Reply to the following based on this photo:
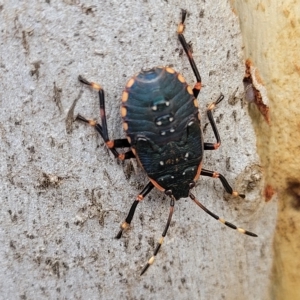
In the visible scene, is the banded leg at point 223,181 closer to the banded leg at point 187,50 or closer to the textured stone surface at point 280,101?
the textured stone surface at point 280,101

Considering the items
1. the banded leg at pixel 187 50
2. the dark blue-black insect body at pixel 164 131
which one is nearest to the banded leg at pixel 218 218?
the dark blue-black insect body at pixel 164 131

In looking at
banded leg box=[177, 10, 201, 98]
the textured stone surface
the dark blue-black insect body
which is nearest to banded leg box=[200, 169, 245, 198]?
the dark blue-black insect body

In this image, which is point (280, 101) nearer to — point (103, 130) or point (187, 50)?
point (187, 50)

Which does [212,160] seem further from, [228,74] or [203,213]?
[228,74]

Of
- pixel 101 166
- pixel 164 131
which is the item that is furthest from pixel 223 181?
pixel 101 166

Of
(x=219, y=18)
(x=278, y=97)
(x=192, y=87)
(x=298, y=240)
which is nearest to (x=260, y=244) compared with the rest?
(x=298, y=240)

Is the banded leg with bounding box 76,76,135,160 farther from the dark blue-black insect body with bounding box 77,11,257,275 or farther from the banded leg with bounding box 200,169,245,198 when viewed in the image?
the banded leg with bounding box 200,169,245,198
